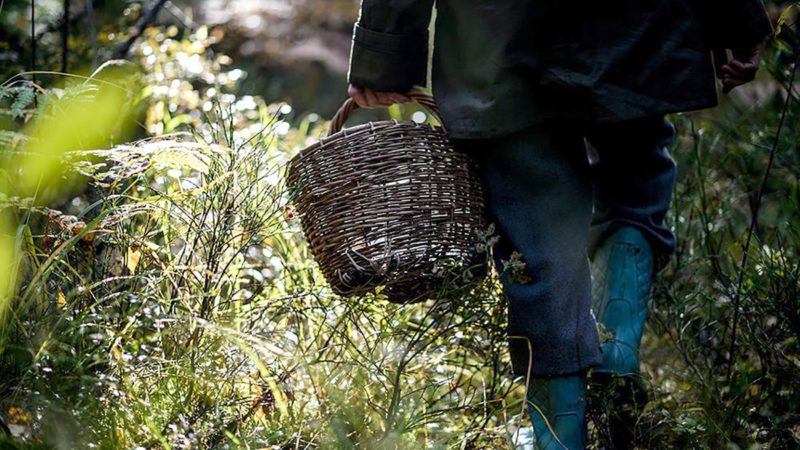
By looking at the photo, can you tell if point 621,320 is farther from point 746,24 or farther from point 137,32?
point 137,32

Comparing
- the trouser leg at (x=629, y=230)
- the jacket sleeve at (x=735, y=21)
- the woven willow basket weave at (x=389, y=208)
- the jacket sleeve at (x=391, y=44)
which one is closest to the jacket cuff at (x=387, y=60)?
the jacket sleeve at (x=391, y=44)

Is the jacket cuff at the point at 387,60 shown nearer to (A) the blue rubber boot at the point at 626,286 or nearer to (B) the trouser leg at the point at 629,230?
(B) the trouser leg at the point at 629,230

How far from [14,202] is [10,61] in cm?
150

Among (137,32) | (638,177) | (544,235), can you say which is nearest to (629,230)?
(638,177)

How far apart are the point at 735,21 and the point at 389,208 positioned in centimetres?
98

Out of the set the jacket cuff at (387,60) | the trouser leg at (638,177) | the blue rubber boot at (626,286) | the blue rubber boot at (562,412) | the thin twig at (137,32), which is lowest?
the blue rubber boot at (562,412)

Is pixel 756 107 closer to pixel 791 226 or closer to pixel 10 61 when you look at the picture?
pixel 791 226

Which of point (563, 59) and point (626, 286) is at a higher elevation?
point (563, 59)

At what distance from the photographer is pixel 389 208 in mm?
2191

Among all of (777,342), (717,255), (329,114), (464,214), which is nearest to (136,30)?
(464,214)

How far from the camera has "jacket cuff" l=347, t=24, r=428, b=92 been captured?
2301 millimetres

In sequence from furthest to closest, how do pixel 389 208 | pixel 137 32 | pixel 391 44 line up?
pixel 137 32, pixel 391 44, pixel 389 208

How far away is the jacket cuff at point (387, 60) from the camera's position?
230 centimetres

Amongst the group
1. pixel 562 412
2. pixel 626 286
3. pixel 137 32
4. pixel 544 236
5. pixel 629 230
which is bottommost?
pixel 562 412
